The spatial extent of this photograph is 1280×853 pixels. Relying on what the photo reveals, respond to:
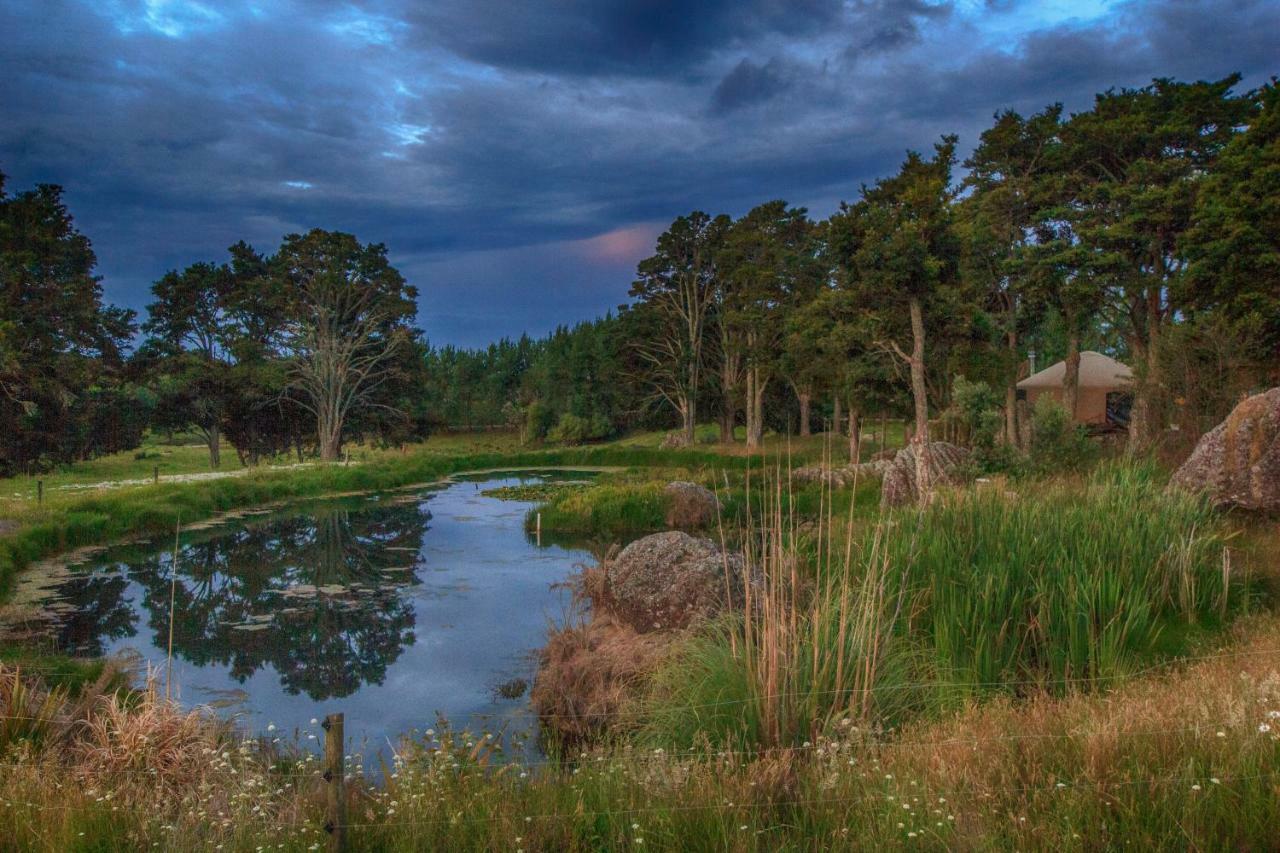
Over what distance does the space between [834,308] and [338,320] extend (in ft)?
85.0

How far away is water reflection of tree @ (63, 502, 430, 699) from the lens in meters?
9.48

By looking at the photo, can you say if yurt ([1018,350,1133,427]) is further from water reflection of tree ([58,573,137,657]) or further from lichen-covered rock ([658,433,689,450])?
water reflection of tree ([58,573,137,657])

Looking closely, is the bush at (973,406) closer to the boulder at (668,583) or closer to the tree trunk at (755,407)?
the boulder at (668,583)

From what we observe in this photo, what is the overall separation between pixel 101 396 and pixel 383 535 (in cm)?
2621

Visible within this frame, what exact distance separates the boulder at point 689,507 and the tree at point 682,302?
79.2 feet

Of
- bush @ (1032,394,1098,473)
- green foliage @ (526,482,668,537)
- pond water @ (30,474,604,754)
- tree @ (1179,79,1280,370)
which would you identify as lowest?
pond water @ (30,474,604,754)

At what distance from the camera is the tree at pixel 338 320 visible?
38188 millimetres

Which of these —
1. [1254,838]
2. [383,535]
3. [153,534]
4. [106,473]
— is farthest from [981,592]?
[106,473]

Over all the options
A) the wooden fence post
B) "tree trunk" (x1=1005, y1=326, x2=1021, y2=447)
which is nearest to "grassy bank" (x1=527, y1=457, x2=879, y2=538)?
"tree trunk" (x1=1005, y1=326, x2=1021, y2=447)

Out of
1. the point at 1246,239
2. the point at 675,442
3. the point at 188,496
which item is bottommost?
the point at 188,496

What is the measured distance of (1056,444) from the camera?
15.8 meters

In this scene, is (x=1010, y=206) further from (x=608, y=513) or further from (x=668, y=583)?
(x=668, y=583)

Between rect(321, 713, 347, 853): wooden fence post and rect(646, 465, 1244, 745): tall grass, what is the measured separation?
1.93m

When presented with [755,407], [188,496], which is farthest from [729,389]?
[188,496]
